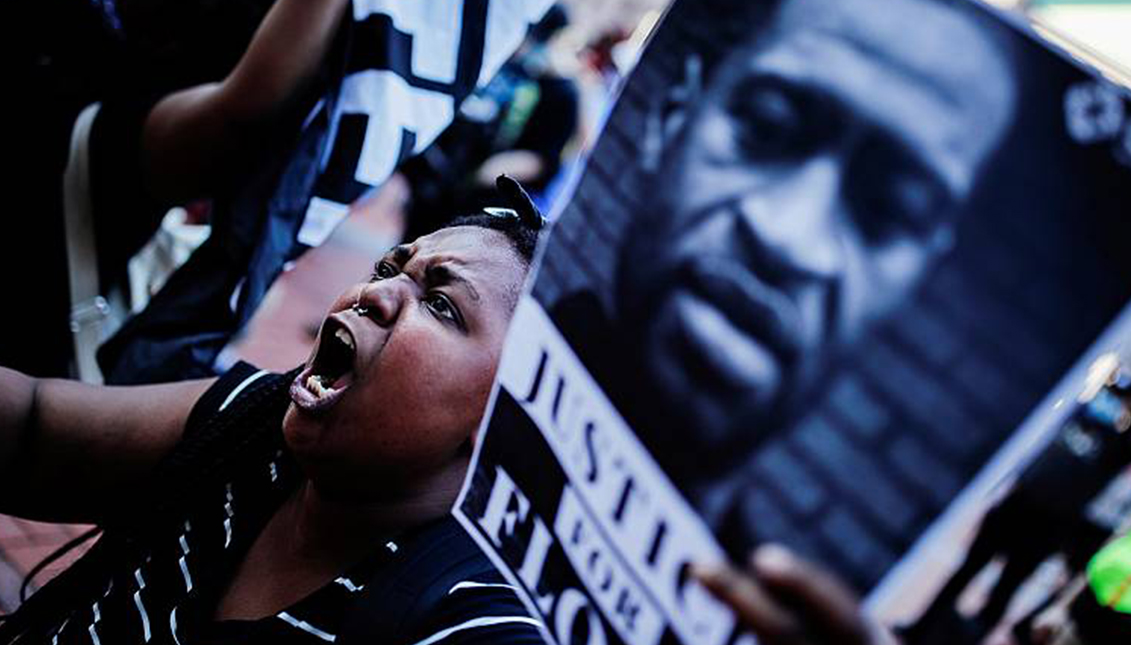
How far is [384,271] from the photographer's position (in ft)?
4.99

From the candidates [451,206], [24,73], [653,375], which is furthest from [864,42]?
[451,206]

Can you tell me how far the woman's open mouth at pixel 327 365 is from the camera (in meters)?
1.34

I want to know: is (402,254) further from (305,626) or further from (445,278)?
(305,626)

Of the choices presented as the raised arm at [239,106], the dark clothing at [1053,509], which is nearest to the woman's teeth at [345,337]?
the raised arm at [239,106]

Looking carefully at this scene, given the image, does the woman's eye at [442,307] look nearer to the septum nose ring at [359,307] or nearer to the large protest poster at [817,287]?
the septum nose ring at [359,307]

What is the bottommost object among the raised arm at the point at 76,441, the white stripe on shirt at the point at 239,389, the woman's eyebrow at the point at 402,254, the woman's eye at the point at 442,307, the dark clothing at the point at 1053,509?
the dark clothing at the point at 1053,509

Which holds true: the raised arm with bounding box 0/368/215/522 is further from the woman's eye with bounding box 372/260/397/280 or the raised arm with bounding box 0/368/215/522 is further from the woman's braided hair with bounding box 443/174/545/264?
the woman's braided hair with bounding box 443/174/545/264

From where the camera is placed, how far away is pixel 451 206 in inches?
179

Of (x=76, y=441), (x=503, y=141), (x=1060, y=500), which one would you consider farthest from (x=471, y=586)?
(x=503, y=141)

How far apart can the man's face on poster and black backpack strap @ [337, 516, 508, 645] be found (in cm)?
59

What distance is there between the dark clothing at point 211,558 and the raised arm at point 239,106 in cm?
42

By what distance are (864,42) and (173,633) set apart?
121 cm

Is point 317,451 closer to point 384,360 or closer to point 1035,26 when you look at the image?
point 384,360

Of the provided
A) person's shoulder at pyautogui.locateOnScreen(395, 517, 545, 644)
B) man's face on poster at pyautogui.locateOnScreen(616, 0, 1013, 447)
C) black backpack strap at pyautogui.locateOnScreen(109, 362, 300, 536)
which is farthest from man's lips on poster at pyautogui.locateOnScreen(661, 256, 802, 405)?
black backpack strap at pyautogui.locateOnScreen(109, 362, 300, 536)
